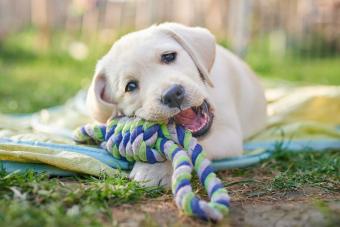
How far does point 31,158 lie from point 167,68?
0.94 metres

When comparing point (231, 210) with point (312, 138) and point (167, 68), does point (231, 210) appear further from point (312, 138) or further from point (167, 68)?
point (312, 138)

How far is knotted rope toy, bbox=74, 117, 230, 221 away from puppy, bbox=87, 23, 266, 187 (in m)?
0.08

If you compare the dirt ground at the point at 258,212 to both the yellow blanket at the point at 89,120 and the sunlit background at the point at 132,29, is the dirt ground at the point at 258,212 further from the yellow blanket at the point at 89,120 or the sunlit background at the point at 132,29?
the sunlit background at the point at 132,29

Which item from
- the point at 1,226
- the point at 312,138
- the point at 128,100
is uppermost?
the point at 128,100

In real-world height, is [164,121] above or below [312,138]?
above

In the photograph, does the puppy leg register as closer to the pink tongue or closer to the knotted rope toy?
the knotted rope toy

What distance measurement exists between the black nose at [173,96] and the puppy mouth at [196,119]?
0.20m

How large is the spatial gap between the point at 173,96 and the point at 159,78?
0.76ft

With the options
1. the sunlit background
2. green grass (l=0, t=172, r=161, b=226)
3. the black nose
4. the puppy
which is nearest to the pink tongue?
the puppy

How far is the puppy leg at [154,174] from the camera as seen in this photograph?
322 centimetres

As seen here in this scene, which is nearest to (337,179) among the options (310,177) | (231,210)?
(310,177)

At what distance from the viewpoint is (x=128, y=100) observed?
3543 mm

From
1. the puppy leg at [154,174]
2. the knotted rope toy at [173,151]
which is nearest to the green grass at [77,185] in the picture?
the puppy leg at [154,174]

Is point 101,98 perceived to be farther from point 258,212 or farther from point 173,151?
point 258,212
